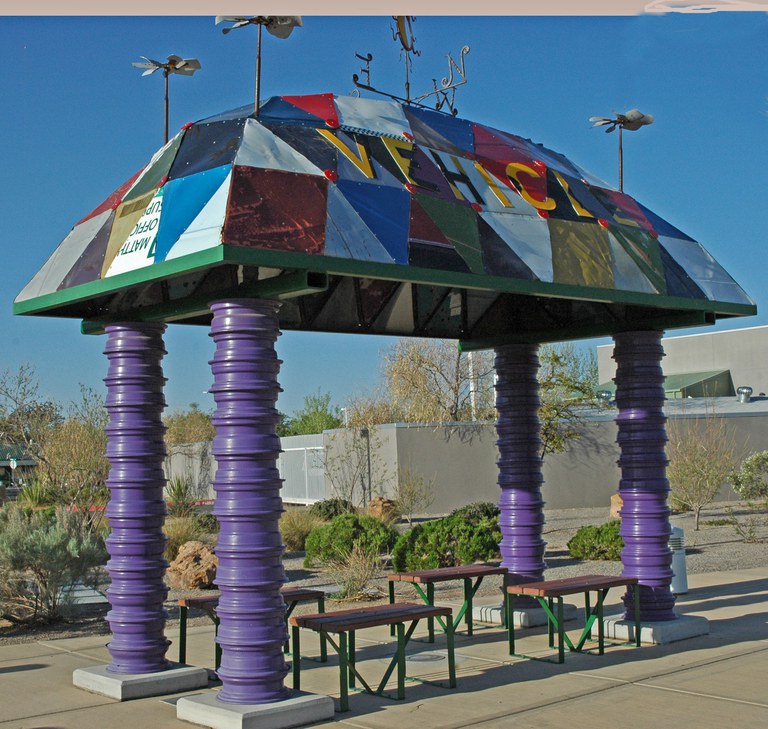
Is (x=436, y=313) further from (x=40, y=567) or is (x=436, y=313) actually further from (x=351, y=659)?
(x=40, y=567)

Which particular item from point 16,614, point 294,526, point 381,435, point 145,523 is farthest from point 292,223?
point 381,435

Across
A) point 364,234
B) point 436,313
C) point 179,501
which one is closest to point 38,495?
point 179,501

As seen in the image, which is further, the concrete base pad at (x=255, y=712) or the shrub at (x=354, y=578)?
the shrub at (x=354, y=578)

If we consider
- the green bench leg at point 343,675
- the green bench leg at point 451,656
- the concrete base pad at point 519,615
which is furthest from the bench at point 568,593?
the green bench leg at point 343,675

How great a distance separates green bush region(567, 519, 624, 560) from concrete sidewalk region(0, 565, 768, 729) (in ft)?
21.0

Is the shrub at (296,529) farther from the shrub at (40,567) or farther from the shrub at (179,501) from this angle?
the shrub at (40,567)

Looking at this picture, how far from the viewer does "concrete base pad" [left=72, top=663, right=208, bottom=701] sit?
790 cm

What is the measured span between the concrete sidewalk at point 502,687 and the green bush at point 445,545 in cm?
456

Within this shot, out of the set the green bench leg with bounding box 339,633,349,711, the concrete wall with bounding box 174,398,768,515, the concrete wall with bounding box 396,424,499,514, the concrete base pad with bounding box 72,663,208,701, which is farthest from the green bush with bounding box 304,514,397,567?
the concrete wall with bounding box 396,424,499,514

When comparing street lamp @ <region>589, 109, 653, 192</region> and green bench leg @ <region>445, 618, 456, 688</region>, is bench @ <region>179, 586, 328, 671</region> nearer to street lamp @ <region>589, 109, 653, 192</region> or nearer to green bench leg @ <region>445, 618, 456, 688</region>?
green bench leg @ <region>445, 618, 456, 688</region>

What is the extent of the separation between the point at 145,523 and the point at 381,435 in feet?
79.5

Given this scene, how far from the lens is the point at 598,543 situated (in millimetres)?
17547

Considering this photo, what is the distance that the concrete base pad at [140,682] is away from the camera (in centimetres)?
790

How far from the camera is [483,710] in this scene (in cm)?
741
